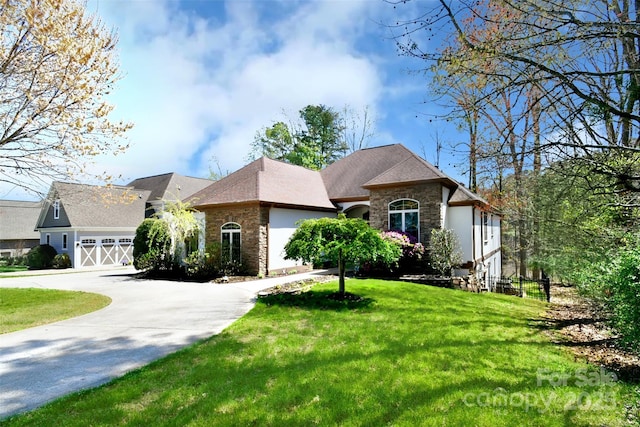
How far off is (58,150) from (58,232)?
20.2 metres

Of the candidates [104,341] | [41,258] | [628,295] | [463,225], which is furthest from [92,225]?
[628,295]

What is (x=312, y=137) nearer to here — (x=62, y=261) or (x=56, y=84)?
(x=62, y=261)

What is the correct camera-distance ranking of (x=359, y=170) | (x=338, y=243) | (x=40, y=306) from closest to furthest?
(x=338, y=243) < (x=40, y=306) < (x=359, y=170)

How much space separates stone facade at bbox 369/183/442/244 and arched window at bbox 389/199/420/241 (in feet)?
0.56

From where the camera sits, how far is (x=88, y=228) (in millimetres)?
25016

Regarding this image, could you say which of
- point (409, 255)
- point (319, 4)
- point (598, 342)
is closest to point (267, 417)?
point (598, 342)

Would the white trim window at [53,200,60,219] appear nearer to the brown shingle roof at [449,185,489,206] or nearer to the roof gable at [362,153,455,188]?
the roof gable at [362,153,455,188]

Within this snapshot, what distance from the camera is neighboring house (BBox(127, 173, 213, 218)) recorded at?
2823cm

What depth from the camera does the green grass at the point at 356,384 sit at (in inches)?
140

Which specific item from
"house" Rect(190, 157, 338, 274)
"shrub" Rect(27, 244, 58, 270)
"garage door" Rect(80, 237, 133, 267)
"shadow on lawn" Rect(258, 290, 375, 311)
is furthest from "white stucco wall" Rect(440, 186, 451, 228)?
"shrub" Rect(27, 244, 58, 270)

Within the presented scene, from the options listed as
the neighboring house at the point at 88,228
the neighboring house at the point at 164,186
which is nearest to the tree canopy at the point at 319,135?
the neighboring house at the point at 164,186

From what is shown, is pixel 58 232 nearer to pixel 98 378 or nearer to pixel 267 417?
pixel 98 378

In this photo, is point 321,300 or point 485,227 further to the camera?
point 485,227

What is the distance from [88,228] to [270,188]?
17038 millimetres
